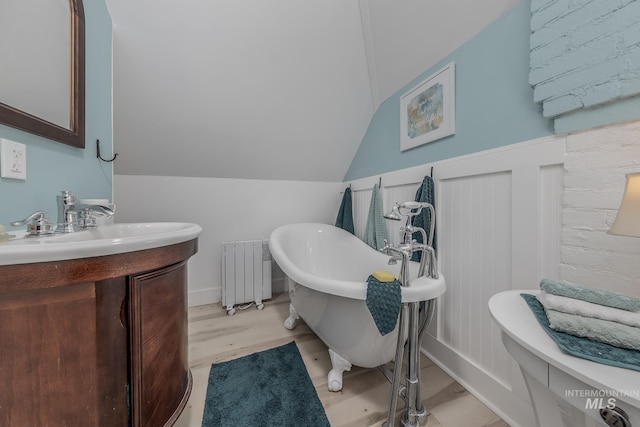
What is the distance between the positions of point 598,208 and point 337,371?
4.13 ft

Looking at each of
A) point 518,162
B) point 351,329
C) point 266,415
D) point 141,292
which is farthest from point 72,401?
point 518,162

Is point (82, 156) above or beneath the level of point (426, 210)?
above

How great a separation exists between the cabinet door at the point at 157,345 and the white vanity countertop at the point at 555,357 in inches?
35.8

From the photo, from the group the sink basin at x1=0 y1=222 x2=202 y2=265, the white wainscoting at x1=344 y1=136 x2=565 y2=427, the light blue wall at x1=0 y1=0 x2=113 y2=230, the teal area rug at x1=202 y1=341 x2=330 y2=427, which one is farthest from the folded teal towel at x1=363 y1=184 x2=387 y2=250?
the light blue wall at x1=0 y1=0 x2=113 y2=230

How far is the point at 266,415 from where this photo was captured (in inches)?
39.1

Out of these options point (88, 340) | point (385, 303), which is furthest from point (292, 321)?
point (88, 340)

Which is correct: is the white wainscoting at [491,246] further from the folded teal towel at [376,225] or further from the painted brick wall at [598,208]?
the folded teal towel at [376,225]

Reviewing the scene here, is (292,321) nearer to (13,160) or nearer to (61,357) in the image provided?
(61,357)

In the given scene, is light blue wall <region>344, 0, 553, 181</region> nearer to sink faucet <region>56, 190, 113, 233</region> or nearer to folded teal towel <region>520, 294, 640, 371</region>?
folded teal towel <region>520, 294, 640, 371</region>

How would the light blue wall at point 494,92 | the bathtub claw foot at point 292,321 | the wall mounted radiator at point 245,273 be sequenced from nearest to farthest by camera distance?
1. the light blue wall at point 494,92
2. the bathtub claw foot at point 292,321
3. the wall mounted radiator at point 245,273

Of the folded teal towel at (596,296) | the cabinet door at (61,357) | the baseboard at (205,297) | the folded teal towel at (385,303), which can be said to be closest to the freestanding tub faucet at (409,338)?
the folded teal towel at (385,303)

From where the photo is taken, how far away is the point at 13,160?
2.26 feet

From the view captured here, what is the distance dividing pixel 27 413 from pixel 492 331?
4.98ft

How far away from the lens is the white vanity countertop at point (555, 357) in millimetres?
364
